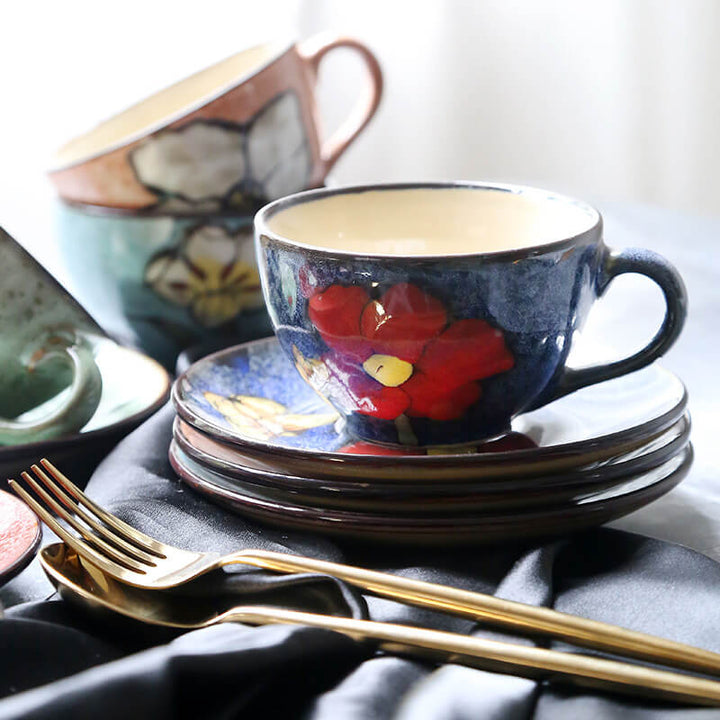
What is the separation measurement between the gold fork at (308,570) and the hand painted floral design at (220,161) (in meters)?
0.31

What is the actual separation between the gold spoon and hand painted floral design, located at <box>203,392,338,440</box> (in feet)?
0.41

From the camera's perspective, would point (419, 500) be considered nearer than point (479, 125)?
Yes

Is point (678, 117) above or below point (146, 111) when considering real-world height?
below

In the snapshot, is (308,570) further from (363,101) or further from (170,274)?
(363,101)

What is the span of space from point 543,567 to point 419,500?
6cm

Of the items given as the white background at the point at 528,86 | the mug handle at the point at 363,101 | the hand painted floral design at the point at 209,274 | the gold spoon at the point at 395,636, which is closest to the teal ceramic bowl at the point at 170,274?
the hand painted floral design at the point at 209,274

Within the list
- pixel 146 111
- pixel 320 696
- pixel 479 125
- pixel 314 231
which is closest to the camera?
pixel 320 696

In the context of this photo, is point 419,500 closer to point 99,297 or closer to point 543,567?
point 543,567

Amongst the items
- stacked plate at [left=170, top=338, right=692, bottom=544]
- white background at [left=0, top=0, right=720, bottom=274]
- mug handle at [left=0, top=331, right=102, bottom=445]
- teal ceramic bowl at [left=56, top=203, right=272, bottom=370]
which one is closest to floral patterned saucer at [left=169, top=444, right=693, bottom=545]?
stacked plate at [left=170, top=338, right=692, bottom=544]

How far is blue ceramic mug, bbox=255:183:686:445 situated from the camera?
1.57ft

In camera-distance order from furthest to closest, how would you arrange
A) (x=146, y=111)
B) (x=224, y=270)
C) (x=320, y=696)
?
1. (x=146, y=111)
2. (x=224, y=270)
3. (x=320, y=696)

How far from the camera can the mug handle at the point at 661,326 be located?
1.73 feet

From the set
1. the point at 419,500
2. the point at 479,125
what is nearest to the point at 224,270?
the point at 419,500

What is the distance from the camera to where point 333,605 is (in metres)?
0.41
